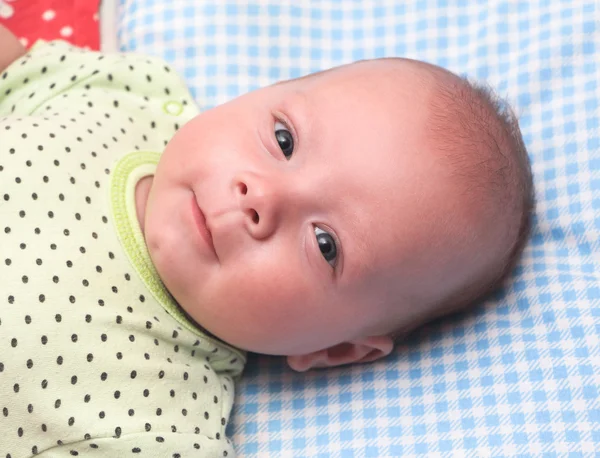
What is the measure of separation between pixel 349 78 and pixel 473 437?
65 cm

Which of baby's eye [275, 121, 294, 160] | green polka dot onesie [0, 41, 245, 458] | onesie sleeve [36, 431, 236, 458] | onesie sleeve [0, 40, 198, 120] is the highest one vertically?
onesie sleeve [0, 40, 198, 120]

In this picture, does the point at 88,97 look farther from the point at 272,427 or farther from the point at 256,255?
the point at 272,427

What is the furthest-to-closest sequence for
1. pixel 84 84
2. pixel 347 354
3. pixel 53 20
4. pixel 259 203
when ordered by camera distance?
1. pixel 53 20
2. pixel 84 84
3. pixel 347 354
4. pixel 259 203

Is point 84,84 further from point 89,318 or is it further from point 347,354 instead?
point 347,354

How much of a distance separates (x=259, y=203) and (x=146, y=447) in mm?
420

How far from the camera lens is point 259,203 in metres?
1.08

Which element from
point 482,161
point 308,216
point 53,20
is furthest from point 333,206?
point 53,20

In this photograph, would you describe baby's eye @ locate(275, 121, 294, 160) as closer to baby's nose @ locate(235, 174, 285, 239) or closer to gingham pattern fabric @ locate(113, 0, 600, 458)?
baby's nose @ locate(235, 174, 285, 239)

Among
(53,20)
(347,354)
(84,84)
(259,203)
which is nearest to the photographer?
(259,203)

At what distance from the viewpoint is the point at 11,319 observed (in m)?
1.04

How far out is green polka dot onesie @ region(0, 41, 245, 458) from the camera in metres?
1.05

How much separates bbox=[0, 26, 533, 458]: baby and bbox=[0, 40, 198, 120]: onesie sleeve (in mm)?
129

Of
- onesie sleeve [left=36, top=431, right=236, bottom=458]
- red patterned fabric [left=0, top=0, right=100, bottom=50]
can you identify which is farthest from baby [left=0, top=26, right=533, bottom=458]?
red patterned fabric [left=0, top=0, right=100, bottom=50]

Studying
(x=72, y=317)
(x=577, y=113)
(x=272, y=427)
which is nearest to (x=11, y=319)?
(x=72, y=317)
